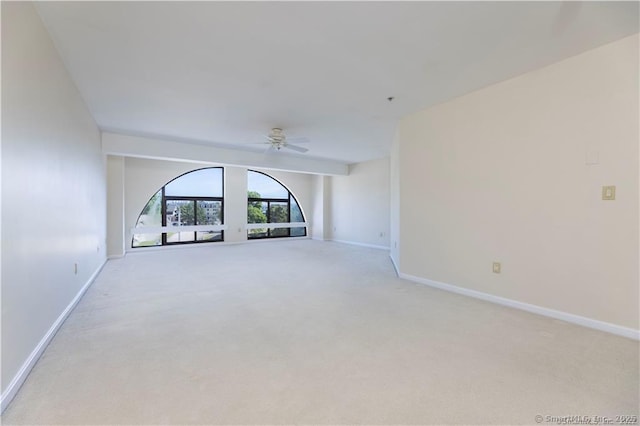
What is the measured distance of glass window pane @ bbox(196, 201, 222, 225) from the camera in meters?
7.86

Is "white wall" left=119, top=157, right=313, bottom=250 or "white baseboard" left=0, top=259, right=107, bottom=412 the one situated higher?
"white wall" left=119, top=157, right=313, bottom=250

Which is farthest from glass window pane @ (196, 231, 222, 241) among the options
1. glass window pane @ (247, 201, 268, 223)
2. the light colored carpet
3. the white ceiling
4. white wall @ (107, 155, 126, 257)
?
the light colored carpet

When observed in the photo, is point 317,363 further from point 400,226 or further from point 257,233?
point 257,233

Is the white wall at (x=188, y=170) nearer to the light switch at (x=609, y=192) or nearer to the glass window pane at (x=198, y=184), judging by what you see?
the glass window pane at (x=198, y=184)

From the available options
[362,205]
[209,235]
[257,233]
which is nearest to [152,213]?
[209,235]

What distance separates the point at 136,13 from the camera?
203 cm

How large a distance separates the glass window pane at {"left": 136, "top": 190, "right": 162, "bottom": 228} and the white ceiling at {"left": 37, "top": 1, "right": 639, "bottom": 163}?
3.46 m

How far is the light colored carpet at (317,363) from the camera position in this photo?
1.45m

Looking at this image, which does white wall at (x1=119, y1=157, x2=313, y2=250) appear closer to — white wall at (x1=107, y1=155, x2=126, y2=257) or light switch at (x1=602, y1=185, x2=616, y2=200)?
white wall at (x1=107, y1=155, x2=126, y2=257)

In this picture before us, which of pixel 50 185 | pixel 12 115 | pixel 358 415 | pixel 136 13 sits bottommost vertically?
pixel 358 415

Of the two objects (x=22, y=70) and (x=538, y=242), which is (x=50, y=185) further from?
(x=538, y=242)

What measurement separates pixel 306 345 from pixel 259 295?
1.39 meters

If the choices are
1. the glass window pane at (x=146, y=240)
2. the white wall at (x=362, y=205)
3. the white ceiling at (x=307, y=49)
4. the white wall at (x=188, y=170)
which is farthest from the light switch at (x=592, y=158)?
the glass window pane at (x=146, y=240)

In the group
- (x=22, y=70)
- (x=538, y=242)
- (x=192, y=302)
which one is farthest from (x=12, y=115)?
(x=538, y=242)
